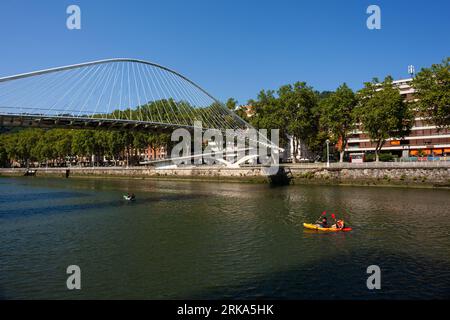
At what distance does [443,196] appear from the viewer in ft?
142

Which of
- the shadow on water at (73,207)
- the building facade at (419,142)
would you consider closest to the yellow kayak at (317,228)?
the shadow on water at (73,207)

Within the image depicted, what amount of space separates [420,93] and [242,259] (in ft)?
164

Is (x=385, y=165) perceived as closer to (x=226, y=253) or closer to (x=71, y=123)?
(x=226, y=253)

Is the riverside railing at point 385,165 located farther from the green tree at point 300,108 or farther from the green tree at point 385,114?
the green tree at point 300,108

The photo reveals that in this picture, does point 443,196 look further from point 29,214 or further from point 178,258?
point 29,214

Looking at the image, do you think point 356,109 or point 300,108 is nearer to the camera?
point 356,109

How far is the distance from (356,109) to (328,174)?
1260 centimetres

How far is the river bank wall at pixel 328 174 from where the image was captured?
53.1 m

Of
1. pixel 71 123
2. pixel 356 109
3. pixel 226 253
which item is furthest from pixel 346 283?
pixel 356 109

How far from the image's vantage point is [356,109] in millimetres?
65688

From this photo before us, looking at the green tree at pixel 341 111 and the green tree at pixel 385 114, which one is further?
the green tree at pixel 341 111

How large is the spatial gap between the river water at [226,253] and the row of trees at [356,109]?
24.9 meters

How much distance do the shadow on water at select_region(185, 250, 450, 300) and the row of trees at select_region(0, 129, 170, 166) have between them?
251 feet

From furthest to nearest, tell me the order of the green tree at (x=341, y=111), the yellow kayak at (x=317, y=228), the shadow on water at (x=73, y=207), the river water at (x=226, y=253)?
the green tree at (x=341, y=111) < the shadow on water at (x=73, y=207) < the yellow kayak at (x=317, y=228) < the river water at (x=226, y=253)
